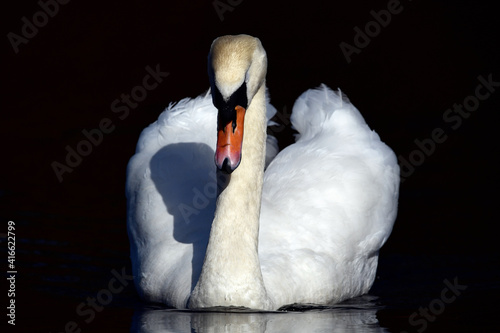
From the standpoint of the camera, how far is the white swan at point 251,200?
27.9 feet

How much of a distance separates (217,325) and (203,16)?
11481 mm

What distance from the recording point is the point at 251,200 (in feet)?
28.6

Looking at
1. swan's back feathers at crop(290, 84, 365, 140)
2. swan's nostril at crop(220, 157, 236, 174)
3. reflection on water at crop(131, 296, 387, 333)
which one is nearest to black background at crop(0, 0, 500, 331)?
reflection on water at crop(131, 296, 387, 333)

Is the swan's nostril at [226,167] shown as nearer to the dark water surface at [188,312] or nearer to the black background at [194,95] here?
the dark water surface at [188,312]

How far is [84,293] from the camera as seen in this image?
9.66 m

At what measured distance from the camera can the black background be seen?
37.1 ft

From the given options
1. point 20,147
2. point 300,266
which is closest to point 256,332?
point 300,266

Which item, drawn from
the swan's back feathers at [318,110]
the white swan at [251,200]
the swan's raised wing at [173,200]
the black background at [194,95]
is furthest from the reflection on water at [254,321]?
the swan's back feathers at [318,110]

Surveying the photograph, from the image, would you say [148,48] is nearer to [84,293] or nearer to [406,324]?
[84,293]

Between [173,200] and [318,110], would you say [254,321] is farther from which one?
[318,110]

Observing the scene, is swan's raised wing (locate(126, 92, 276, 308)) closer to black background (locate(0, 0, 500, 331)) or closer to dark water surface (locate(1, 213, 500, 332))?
dark water surface (locate(1, 213, 500, 332))

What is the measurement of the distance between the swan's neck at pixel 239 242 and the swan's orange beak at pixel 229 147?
783mm

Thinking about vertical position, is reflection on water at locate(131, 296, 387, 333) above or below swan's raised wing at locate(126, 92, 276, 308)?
below

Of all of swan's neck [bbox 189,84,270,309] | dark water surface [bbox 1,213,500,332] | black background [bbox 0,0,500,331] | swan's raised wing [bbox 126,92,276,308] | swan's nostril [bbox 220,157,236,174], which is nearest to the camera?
swan's nostril [bbox 220,157,236,174]
